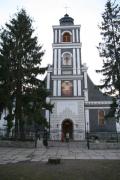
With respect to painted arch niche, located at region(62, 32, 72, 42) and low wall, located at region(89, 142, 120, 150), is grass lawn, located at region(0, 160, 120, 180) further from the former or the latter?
painted arch niche, located at region(62, 32, 72, 42)

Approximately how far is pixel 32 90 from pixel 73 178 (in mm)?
13760

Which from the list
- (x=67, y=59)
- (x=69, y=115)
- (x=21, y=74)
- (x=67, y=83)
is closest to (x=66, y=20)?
(x=67, y=59)

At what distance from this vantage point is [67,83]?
109ft

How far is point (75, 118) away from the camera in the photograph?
31766 mm

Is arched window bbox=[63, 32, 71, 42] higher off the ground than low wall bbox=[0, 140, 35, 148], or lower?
higher

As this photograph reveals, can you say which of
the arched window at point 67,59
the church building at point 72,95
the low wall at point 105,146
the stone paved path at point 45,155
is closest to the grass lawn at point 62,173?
the stone paved path at point 45,155

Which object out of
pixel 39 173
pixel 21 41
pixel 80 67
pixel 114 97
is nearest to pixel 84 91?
pixel 80 67

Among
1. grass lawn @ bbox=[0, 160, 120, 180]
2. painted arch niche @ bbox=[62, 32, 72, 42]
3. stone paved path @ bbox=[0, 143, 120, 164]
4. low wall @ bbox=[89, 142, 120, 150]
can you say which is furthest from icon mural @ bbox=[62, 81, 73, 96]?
grass lawn @ bbox=[0, 160, 120, 180]

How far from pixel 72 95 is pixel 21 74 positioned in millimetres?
13475

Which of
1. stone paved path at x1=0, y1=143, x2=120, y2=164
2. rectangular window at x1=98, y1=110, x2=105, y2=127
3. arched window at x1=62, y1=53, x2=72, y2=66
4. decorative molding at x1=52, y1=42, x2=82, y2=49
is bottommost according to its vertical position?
stone paved path at x1=0, y1=143, x2=120, y2=164

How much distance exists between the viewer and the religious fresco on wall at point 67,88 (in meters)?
32.9

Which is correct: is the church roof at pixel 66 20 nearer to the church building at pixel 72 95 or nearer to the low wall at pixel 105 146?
the church building at pixel 72 95

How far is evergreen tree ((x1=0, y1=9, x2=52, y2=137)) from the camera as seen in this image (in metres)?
19.4

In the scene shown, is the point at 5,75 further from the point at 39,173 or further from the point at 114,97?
the point at 39,173
